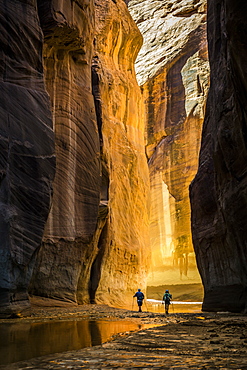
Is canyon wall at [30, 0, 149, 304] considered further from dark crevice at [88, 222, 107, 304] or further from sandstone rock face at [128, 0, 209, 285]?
sandstone rock face at [128, 0, 209, 285]

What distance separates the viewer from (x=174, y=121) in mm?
58250

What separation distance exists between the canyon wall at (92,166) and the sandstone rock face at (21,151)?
11.7 ft

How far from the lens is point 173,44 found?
60281mm

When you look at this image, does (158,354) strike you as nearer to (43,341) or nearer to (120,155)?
(43,341)

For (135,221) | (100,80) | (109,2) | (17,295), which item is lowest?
(17,295)

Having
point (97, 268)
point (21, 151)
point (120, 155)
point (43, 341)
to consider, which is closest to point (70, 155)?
point (21, 151)

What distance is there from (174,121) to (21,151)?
41.4 meters

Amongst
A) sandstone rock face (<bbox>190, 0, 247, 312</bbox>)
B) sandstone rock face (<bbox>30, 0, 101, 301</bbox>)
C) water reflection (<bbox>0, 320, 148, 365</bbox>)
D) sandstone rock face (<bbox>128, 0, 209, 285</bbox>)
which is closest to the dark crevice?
sandstone rock face (<bbox>30, 0, 101, 301</bbox>)

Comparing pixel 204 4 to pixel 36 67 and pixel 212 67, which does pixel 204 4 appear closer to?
pixel 212 67

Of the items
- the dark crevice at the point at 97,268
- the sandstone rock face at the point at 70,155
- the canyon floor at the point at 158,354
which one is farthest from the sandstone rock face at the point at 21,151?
the dark crevice at the point at 97,268

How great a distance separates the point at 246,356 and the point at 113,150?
29.2 meters

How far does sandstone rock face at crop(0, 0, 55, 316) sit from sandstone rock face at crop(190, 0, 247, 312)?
7.91 meters

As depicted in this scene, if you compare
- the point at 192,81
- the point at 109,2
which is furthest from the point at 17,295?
the point at 192,81

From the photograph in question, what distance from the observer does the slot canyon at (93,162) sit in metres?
18.1
